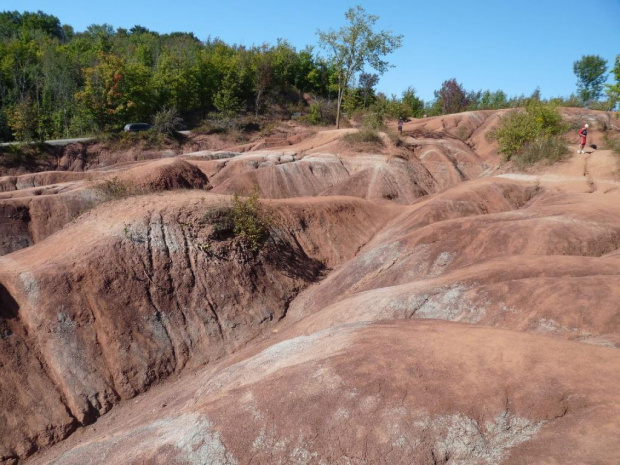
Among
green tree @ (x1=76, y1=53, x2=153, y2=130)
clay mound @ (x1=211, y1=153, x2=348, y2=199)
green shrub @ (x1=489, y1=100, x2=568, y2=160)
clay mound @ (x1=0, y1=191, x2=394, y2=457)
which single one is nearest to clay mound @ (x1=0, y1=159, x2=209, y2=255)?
clay mound @ (x1=0, y1=191, x2=394, y2=457)

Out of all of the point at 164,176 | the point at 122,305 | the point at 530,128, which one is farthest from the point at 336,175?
the point at 122,305

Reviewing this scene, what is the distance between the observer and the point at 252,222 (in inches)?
626

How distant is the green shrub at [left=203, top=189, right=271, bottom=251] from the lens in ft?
50.3

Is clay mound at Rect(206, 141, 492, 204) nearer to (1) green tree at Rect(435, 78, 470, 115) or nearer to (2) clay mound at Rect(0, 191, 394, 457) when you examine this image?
(2) clay mound at Rect(0, 191, 394, 457)

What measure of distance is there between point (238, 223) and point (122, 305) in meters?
4.93

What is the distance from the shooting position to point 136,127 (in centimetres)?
4219

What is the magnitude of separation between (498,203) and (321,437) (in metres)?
18.0

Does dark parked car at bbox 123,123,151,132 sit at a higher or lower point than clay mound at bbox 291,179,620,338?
higher

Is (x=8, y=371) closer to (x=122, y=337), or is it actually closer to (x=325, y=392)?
(x=122, y=337)

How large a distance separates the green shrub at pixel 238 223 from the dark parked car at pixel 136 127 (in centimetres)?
3075

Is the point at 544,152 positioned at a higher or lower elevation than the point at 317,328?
higher

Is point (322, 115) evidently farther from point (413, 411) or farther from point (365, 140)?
point (413, 411)

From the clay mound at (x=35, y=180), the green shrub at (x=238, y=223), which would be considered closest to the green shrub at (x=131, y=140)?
the clay mound at (x=35, y=180)

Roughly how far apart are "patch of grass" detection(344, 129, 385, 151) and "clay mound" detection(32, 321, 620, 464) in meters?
26.8
